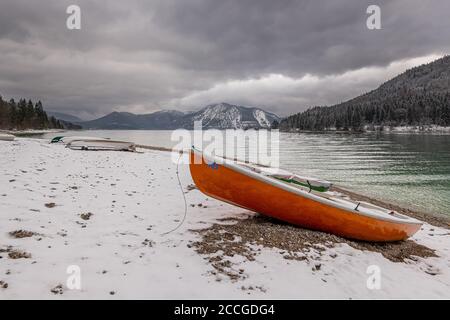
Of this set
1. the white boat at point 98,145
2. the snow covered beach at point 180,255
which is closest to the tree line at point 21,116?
the white boat at point 98,145

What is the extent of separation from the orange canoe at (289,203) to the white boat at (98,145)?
79.3 ft

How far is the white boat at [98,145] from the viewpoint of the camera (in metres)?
28.6

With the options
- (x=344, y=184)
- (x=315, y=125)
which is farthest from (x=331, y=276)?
(x=315, y=125)

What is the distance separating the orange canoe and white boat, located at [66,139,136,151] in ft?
79.3

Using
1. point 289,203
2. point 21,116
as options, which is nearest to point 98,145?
point 289,203

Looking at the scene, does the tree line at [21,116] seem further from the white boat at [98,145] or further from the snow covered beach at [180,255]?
the snow covered beach at [180,255]

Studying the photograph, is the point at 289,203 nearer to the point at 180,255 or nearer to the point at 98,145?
the point at 180,255

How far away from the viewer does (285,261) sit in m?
6.18

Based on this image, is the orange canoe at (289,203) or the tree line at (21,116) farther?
the tree line at (21,116)

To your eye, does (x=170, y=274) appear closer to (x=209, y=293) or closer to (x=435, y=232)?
(x=209, y=293)

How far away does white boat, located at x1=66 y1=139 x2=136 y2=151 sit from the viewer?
28609 millimetres

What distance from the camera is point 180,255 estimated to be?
20.4ft

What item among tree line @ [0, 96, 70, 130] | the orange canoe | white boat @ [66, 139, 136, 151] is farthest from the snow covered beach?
tree line @ [0, 96, 70, 130]
